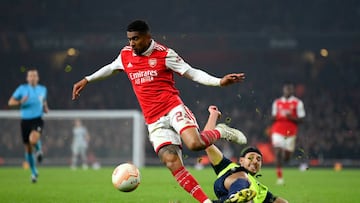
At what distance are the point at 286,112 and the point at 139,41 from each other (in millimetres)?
9741

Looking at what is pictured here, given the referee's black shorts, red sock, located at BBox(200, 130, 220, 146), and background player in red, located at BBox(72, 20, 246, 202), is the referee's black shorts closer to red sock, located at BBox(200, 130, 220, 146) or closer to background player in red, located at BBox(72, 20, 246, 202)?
background player in red, located at BBox(72, 20, 246, 202)

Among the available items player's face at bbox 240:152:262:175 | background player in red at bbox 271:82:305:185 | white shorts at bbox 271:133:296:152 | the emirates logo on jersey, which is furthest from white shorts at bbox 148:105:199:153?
white shorts at bbox 271:133:296:152

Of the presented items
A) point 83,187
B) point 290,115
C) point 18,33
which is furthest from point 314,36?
point 83,187

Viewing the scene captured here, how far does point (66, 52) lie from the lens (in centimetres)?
3359

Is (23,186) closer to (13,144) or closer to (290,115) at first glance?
(290,115)

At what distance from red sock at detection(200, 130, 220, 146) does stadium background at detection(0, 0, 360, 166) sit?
22035 mm

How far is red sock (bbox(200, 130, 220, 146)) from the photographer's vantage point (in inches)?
363

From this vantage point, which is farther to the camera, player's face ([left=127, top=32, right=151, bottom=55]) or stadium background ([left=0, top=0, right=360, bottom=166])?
stadium background ([left=0, top=0, right=360, bottom=166])

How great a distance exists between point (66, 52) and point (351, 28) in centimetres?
1121

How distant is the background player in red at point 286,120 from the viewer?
18.7m

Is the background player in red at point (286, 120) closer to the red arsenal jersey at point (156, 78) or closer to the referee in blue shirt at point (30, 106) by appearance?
the referee in blue shirt at point (30, 106)

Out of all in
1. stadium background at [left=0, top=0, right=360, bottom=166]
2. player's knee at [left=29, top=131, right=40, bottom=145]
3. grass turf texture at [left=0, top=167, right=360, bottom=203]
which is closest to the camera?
grass turf texture at [left=0, top=167, right=360, bottom=203]

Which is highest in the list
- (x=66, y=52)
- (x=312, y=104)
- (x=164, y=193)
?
(x=164, y=193)

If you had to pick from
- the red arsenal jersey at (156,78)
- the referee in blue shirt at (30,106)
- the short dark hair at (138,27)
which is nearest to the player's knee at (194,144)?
the red arsenal jersey at (156,78)
